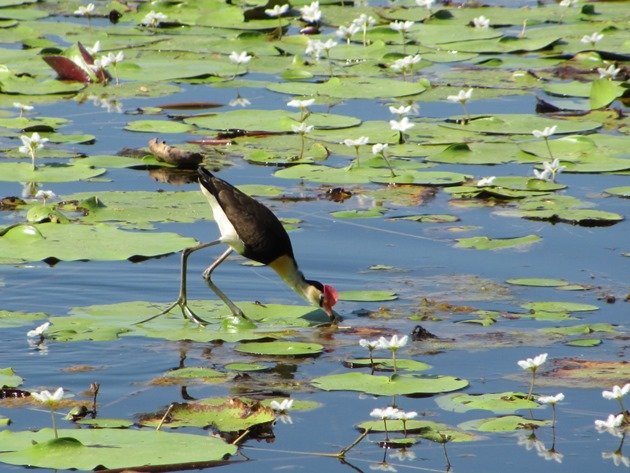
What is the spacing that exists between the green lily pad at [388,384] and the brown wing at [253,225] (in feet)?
5.22

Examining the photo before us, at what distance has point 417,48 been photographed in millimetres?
13648

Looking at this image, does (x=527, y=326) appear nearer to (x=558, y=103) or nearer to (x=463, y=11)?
(x=558, y=103)

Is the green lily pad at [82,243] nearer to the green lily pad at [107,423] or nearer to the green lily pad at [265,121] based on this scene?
the green lily pad at [107,423]

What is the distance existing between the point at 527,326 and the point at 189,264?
224 centimetres

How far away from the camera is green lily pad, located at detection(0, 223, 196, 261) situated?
24.6 ft

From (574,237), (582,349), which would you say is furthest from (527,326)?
(574,237)

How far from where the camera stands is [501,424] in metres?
5.34

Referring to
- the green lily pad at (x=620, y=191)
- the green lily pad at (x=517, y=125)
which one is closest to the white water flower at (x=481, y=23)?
the green lily pad at (x=517, y=125)

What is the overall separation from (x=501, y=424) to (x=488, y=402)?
203 mm

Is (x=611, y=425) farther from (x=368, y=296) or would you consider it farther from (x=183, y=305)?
(x=183, y=305)

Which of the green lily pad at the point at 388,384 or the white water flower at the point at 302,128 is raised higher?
the white water flower at the point at 302,128

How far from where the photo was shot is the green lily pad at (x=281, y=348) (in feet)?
20.5

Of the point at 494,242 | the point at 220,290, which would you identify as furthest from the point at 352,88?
the point at 220,290

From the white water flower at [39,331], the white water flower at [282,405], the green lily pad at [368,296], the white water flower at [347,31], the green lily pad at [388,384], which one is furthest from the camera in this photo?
the white water flower at [347,31]
